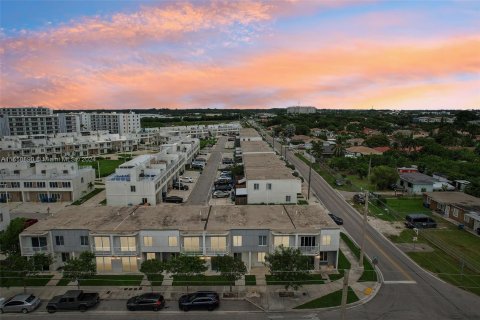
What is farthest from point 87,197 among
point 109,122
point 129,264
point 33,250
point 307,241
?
point 109,122

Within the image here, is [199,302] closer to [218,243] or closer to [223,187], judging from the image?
[218,243]

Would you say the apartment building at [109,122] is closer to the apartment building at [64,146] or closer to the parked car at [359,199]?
the apartment building at [64,146]

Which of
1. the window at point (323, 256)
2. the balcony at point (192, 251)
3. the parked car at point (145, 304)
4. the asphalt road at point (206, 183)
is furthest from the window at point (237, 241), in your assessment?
the asphalt road at point (206, 183)

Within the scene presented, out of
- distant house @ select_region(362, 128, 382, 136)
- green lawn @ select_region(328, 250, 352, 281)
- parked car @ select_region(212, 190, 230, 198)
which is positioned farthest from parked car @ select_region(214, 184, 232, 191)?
distant house @ select_region(362, 128, 382, 136)

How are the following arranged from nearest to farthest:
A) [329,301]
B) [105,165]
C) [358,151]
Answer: [329,301], [105,165], [358,151]

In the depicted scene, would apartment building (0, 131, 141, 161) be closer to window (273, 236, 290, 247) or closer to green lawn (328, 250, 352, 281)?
window (273, 236, 290, 247)

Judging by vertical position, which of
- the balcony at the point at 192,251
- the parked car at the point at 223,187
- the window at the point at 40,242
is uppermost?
the window at the point at 40,242
